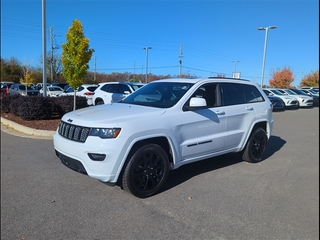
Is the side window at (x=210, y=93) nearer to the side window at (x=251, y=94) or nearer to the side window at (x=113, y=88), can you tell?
the side window at (x=251, y=94)

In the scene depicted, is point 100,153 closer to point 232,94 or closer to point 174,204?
point 174,204

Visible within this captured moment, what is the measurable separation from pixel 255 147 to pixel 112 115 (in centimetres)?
334

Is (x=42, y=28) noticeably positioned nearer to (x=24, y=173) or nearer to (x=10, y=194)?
(x=24, y=173)

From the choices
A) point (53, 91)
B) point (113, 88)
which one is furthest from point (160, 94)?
point (53, 91)

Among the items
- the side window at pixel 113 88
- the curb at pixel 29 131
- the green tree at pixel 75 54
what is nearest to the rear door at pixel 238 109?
→ the curb at pixel 29 131

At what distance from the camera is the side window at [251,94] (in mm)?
5508

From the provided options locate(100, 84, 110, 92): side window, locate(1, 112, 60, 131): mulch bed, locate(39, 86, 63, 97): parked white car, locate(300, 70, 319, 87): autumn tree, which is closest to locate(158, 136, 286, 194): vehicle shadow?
locate(1, 112, 60, 131): mulch bed

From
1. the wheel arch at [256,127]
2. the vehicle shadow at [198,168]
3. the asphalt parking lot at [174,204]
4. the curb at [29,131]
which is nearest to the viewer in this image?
the asphalt parking lot at [174,204]

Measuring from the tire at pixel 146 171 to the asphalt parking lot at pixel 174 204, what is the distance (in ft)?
0.54

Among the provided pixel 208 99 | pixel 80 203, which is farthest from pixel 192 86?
pixel 80 203

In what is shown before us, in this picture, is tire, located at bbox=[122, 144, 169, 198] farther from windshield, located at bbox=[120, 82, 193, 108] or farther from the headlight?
windshield, located at bbox=[120, 82, 193, 108]

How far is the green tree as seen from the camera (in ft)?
33.2

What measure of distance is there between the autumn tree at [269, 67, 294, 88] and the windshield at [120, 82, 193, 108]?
52.5 metres

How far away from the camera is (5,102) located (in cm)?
1192
